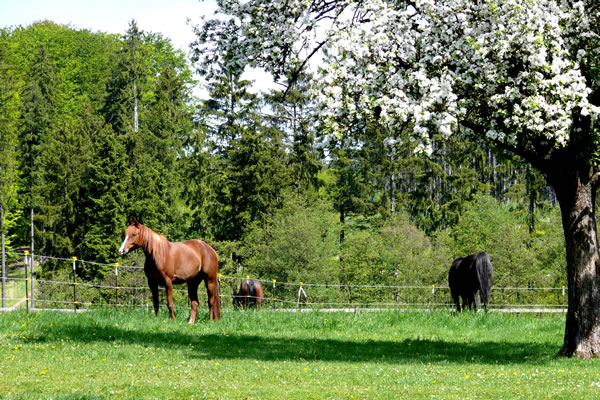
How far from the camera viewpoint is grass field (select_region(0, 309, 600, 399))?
875 centimetres

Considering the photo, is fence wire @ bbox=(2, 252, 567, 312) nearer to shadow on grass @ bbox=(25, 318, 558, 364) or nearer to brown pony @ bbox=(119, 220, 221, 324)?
brown pony @ bbox=(119, 220, 221, 324)

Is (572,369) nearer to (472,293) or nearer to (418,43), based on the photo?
(418,43)

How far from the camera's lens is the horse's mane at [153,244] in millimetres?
15969

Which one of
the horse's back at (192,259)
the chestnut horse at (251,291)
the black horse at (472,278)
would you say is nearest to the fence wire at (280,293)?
the chestnut horse at (251,291)

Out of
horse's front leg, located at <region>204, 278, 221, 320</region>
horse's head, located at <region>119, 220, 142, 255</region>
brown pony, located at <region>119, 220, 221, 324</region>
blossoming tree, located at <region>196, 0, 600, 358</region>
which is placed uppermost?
blossoming tree, located at <region>196, 0, 600, 358</region>

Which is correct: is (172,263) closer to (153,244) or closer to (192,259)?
(192,259)

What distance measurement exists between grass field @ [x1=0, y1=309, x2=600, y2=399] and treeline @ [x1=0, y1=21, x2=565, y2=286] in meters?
27.5

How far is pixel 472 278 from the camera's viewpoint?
21.5m

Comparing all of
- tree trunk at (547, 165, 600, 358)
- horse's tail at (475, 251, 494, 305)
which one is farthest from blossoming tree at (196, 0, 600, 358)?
horse's tail at (475, 251, 494, 305)

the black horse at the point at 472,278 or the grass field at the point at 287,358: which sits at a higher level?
the black horse at the point at 472,278

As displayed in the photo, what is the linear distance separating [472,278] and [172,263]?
10.1 metres

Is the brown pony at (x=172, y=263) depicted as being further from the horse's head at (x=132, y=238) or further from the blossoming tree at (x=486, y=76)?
the blossoming tree at (x=486, y=76)

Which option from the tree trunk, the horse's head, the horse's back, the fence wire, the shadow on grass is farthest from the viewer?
the fence wire

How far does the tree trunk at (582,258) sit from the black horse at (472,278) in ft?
26.9
